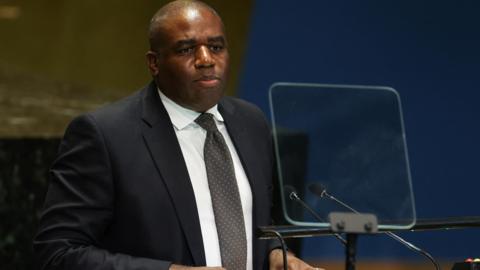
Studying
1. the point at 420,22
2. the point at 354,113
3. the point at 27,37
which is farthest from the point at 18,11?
the point at 354,113

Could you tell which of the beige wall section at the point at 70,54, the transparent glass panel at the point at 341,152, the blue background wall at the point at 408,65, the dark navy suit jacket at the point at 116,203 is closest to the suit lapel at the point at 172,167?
the dark navy suit jacket at the point at 116,203

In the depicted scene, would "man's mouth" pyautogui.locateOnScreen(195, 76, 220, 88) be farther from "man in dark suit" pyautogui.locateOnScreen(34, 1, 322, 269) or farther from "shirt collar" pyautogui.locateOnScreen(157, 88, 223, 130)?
"shirt collar" pyautogui.locateOnScreen(157, 88, 223, 130)

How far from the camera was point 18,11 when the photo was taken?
462cm

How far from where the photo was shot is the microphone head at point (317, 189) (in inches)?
73.7

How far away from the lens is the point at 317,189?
1886mm

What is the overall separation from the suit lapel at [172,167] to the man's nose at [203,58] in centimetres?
18

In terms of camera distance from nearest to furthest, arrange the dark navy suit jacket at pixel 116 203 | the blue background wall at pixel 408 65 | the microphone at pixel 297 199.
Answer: the microphone at pixel 297 199
the dark navy suit jacket at pixel 116 203
the blue background wall at pixel 408 65

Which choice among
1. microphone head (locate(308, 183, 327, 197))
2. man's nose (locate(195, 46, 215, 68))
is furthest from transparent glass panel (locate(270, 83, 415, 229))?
man's nose (locate(195, 46, 215, 68))

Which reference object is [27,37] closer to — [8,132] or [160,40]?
[8,132]

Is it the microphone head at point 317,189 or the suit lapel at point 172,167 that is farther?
the suit lapel at point 172,167

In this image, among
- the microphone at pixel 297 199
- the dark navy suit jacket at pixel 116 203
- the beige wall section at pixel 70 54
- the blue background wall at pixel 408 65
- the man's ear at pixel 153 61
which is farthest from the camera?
the blue background wall at pixel 408 65

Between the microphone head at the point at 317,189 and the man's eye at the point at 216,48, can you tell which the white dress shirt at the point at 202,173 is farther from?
the microphone head at the point at 317,189

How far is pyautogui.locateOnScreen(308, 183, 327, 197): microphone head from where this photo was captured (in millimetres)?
1873

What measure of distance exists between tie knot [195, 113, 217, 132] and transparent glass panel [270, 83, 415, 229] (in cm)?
42
